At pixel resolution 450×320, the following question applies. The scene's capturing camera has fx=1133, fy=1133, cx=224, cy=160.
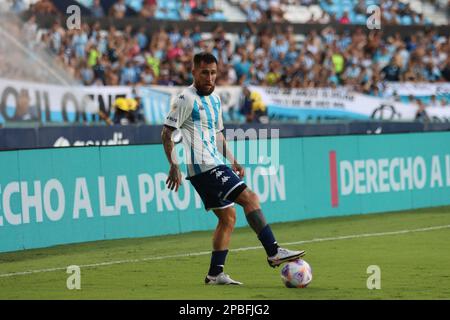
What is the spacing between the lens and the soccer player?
10883 millimetres

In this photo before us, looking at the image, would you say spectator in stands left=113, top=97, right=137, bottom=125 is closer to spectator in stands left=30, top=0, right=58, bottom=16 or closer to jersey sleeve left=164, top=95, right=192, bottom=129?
spectator in stands left=30, top=0, right=58, bottom=16

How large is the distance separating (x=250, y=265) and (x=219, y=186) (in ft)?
6.71

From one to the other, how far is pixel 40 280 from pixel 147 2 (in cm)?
1895

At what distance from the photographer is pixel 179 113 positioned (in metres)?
10.9

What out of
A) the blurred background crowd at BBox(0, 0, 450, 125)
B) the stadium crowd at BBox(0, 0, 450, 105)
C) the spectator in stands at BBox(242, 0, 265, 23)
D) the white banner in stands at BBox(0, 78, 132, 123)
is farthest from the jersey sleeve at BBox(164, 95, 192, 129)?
the spectator in stands at BBox(242, 0, 265, 23)

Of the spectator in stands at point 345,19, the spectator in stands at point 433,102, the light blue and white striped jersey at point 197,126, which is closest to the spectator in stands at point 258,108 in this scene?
the spectator in stands at point 433,102

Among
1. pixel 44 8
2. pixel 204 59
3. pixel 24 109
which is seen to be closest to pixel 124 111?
pixel 24 109

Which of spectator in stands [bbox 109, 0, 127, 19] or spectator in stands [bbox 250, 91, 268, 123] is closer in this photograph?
spectator in stands [bbox 250, 91, 268, 123]

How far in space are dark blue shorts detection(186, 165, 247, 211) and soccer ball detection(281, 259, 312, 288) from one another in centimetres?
89

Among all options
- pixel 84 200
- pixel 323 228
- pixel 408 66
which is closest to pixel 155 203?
pixel 84 200

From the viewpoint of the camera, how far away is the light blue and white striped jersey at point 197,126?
10969 mm

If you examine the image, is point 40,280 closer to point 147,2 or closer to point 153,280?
point 153,280

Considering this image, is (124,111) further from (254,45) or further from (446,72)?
(446,72)
